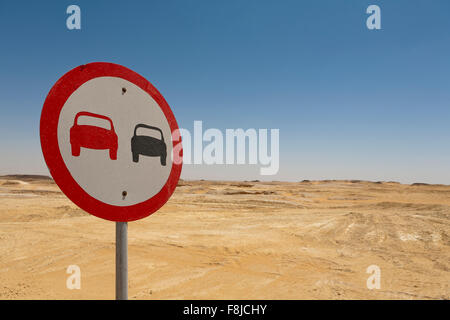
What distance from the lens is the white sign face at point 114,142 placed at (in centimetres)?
119

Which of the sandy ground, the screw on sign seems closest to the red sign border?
the screw on sign

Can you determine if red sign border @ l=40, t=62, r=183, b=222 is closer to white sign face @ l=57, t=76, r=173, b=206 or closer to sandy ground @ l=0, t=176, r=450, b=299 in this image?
white sign face @ l=57, t=76, r=173, b=206

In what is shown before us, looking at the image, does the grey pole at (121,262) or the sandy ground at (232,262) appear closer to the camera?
the grey pole at (121,262)

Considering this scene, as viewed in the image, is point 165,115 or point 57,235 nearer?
point 165,115

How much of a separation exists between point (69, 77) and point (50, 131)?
27cm

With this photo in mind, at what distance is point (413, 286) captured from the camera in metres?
4.16

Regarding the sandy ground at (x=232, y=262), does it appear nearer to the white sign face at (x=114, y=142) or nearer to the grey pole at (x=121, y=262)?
the grey pole at (x=121, y=262)

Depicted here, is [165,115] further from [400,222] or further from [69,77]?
[400,222]

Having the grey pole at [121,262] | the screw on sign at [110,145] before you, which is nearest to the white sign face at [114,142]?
the screw on sign at [110,145]

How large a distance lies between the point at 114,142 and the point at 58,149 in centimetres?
23

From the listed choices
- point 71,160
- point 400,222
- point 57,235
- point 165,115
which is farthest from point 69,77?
point 400,222
